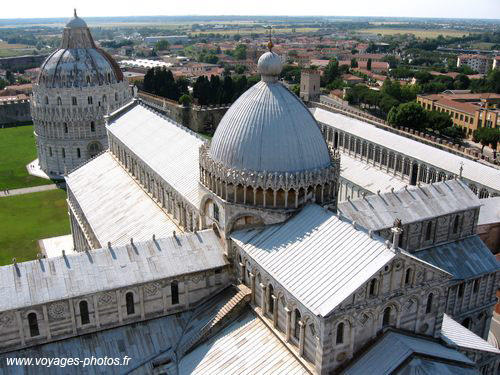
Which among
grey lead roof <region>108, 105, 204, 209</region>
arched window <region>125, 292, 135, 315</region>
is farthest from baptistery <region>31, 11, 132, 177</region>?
arched window <region>125, 292, 135, 315</region>

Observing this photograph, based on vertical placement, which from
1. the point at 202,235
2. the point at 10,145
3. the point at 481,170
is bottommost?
the point at 10,145

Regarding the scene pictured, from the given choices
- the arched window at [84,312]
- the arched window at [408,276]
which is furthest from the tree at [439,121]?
the arched window at [84,312]

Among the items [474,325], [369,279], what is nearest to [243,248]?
[369,279]

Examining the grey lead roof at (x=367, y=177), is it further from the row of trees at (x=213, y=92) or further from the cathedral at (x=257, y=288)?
the row of trees at (x=213, y=92)

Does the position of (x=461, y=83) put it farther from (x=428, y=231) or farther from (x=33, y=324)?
(x=33, y=324)

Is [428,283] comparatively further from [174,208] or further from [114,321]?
[174,208]

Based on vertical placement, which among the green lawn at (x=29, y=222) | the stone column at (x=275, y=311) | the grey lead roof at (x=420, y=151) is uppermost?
the stone column at (x=275, y=311)

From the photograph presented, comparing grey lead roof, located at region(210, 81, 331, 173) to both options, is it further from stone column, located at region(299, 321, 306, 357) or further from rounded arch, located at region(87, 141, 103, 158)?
rounded arch, located at region(87, 141, 103, 158)
